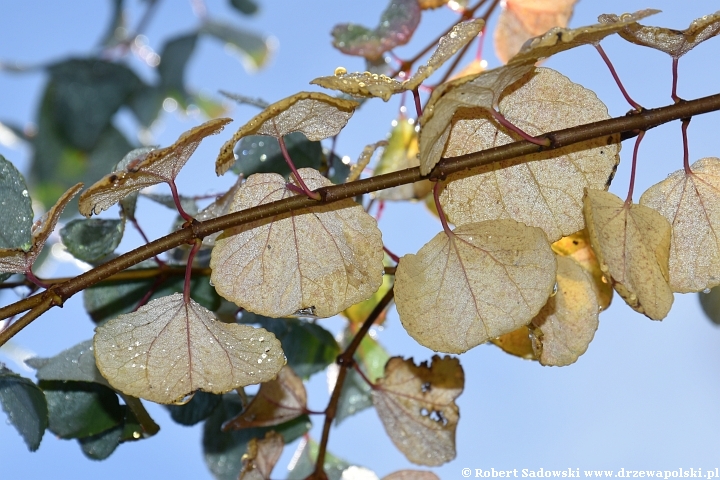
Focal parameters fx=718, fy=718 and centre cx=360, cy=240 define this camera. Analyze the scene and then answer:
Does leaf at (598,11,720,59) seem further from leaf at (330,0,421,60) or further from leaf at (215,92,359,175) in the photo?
leaf at (330,0,421,60)

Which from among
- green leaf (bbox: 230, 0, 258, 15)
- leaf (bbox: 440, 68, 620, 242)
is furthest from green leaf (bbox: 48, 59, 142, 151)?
leaf (bbox: 440, 68, 620, 242)

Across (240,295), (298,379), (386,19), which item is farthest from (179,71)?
(240,295)

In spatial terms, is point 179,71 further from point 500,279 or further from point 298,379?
point 500,279

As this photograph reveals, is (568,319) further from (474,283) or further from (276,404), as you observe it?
(276,404)

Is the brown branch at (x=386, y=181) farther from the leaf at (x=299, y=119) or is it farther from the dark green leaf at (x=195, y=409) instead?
the dark green leaf at (x=195, y=409)

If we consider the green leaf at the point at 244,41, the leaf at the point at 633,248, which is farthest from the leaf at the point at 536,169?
the green leaf at the point at 244,41
